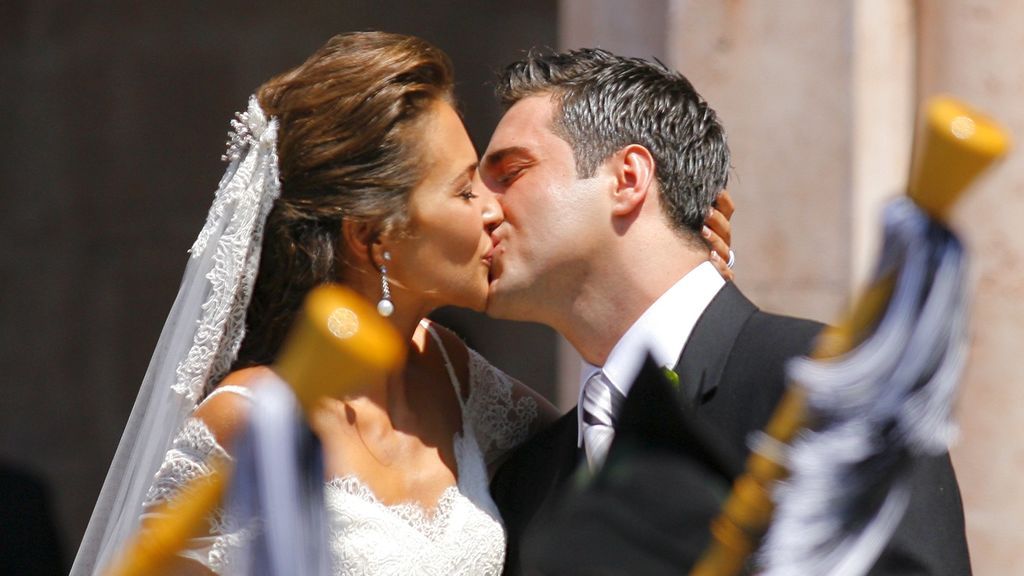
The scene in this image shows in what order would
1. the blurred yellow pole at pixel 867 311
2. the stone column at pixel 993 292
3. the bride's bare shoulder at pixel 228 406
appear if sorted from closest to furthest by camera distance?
the blurred yellow pole at pixel 867 311 → the bride's bare shoulder at pixel 228 406 → the stone column at pixel 993 292

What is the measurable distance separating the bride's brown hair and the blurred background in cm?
130

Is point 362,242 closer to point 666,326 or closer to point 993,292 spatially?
point 666,326

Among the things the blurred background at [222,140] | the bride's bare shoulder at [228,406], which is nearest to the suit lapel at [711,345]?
the bride's bare shoulder at [228,406]

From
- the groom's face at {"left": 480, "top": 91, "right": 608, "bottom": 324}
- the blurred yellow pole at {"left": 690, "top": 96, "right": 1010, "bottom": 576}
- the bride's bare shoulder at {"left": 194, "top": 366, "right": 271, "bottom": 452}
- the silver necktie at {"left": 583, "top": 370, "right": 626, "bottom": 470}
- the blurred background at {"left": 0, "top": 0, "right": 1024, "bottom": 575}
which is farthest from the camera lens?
the blurred background at {"left": 0, "top": 0, "right": 1024, "bottom": 575}

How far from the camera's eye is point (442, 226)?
122 inches

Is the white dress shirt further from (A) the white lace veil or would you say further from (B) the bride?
(A) the white lace veil

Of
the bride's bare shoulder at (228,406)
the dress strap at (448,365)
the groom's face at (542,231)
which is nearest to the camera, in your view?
the bride's bare shoulder at (228,406)

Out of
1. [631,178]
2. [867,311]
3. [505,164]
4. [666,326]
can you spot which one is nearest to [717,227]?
[631,178]

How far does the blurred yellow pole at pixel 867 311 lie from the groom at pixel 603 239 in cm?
108

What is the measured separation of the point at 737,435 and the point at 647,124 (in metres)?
0.79

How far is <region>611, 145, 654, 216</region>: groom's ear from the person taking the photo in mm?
3188

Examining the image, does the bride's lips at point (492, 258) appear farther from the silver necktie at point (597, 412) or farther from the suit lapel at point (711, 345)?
the suit lapel at point (711, 345)

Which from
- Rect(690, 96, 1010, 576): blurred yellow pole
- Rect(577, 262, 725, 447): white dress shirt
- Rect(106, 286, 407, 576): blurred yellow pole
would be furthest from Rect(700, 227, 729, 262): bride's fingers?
Rect(106, 286, 407, 576): blurred yellow pole

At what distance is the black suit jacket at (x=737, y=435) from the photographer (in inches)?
95.3
